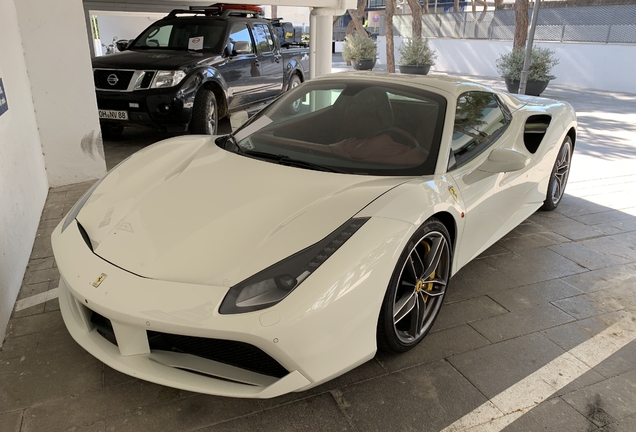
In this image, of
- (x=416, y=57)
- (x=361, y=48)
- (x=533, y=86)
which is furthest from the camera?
(x=361, y=48)

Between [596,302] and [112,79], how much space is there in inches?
233

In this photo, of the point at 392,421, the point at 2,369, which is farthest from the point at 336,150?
the point at 2,369

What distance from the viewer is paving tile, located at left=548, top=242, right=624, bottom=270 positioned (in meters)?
3.67

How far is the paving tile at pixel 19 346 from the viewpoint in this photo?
248 cm

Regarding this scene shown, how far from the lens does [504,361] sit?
2.53m

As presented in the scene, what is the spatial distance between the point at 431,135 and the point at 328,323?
1374 millimetres

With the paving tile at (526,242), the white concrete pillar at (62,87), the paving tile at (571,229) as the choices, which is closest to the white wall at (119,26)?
the white concrete pillar at (62,87)

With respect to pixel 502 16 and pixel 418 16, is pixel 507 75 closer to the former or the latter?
pixel 418 16

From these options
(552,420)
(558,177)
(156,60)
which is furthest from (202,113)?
(552,420)

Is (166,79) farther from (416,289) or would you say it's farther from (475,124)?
(416,289)

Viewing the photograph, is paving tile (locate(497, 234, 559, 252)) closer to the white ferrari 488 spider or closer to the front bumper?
the white ferrari 488 spider

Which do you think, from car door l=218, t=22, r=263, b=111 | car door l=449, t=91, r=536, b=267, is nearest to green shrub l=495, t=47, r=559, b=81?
car door l=218, t=22, r=263, b=111

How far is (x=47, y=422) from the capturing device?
2059 millimetres

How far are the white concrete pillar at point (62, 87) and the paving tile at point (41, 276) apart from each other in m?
2.11
